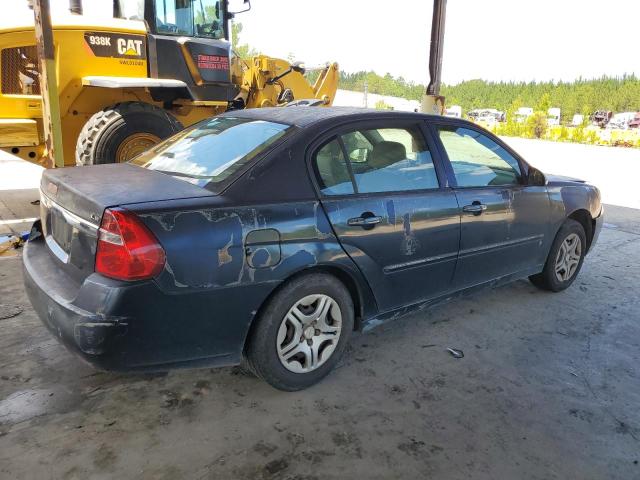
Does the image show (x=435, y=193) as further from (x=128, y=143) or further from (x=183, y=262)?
(x=128, y=143)

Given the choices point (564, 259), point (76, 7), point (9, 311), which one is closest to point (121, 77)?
point (76, 7)

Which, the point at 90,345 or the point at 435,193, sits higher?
the point at 435,193

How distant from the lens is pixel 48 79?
5.04m

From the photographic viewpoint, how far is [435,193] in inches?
126

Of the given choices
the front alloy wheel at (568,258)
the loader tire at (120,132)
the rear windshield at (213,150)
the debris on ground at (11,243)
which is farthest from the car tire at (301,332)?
the loader tire at (120,132)

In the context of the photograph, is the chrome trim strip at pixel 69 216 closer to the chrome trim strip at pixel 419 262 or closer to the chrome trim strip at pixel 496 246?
the chrome trim strip at pixel 419 262

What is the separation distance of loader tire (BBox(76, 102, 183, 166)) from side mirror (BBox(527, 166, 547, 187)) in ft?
12.4

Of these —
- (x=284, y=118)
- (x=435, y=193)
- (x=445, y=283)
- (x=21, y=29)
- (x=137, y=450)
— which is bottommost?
(x=137, y=450)

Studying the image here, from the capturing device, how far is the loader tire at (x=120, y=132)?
227 inches

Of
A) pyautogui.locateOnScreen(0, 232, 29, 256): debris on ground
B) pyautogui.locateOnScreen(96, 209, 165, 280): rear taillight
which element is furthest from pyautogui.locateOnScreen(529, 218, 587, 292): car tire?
pyautogui.locateOnScreen(0, 232, 29, 256): debris on ground

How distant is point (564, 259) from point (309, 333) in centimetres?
277

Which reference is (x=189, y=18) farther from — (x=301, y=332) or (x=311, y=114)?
(x=301, y=332)

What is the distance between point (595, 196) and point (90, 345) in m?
4.30

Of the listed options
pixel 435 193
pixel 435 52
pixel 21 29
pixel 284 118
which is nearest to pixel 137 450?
pixel 284 118
